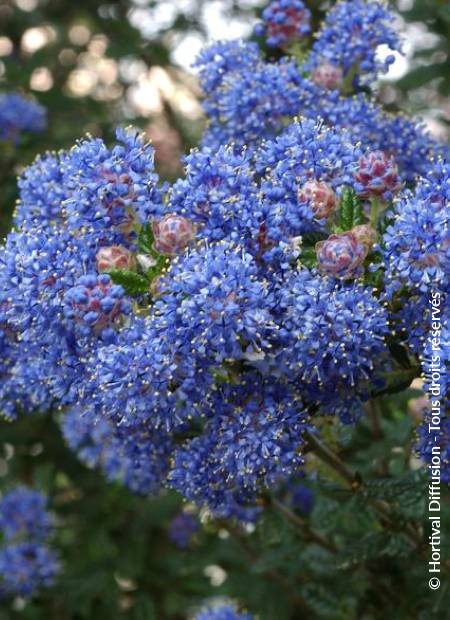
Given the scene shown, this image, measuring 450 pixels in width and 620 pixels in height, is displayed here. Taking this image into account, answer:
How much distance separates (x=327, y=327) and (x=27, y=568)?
2.74m

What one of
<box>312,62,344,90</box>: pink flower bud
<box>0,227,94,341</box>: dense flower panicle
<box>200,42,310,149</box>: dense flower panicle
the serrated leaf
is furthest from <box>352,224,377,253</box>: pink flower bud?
<box>312,62,344,90</box>: pink flower bud

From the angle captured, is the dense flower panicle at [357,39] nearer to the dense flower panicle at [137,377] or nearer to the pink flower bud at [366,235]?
the pink flower bud at [366,235]

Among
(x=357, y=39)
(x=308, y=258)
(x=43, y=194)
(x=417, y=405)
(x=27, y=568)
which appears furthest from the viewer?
(x=27, y=568)

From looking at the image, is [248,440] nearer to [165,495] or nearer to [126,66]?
[165,495]

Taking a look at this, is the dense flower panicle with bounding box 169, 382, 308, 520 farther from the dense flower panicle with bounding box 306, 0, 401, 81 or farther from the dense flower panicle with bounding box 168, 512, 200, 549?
the dense flower panicle with bounding box 168, 512, 200, 549

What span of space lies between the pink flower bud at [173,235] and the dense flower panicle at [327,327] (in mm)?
271

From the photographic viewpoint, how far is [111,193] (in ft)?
8.04

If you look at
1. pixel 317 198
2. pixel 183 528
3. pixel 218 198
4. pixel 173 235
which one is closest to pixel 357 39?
pixel 317 198

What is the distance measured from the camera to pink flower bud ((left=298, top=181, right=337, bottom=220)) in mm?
2406

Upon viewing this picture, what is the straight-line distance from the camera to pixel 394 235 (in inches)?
90.8

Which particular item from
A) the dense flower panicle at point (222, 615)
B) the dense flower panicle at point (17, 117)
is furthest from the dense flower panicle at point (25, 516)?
the dense flower panicle at point (17, 117)

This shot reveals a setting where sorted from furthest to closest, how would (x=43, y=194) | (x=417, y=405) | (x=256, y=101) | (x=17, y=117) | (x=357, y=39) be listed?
(x=17, y=117), (x=417, y=405), (x=357, y=39), (x=256, y=101), (x=43, y=194)

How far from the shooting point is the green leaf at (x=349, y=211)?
8.02ft

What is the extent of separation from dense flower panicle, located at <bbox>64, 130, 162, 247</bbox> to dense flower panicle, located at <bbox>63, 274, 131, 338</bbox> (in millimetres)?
175
